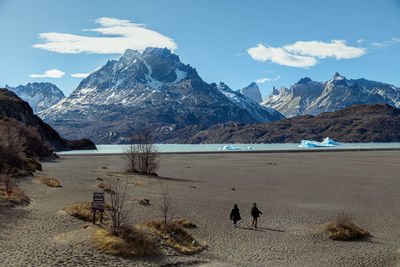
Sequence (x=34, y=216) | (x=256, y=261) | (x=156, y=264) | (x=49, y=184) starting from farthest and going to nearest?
1. (x=49, y=184)
2. (x=34, y=216)
3. (x=256, y=261)
4. (x=156, y=264)

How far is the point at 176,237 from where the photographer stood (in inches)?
750

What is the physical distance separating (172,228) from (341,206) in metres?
17.3

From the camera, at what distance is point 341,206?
3083 centimetres

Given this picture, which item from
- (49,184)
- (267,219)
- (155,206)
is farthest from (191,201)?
(49,184)

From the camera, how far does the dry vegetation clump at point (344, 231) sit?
2131 cm

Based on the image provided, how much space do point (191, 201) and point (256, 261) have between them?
52.3 ft

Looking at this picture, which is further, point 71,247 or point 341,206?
point 341,206

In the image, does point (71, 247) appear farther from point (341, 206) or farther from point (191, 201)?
point (341, 206)

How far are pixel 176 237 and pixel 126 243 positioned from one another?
10.4ft

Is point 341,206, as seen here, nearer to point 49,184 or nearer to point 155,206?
point 155,206

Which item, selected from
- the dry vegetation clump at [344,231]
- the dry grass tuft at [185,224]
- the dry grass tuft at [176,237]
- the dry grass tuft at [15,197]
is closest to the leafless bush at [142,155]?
the dry grass tuft at [15,197]

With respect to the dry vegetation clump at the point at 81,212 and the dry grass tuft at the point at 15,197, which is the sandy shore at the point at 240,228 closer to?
the dry vegetation clump at the point at 81,212

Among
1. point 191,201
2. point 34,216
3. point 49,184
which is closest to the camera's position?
point 34,216

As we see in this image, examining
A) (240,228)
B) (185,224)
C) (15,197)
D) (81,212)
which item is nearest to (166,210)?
(185,224)
